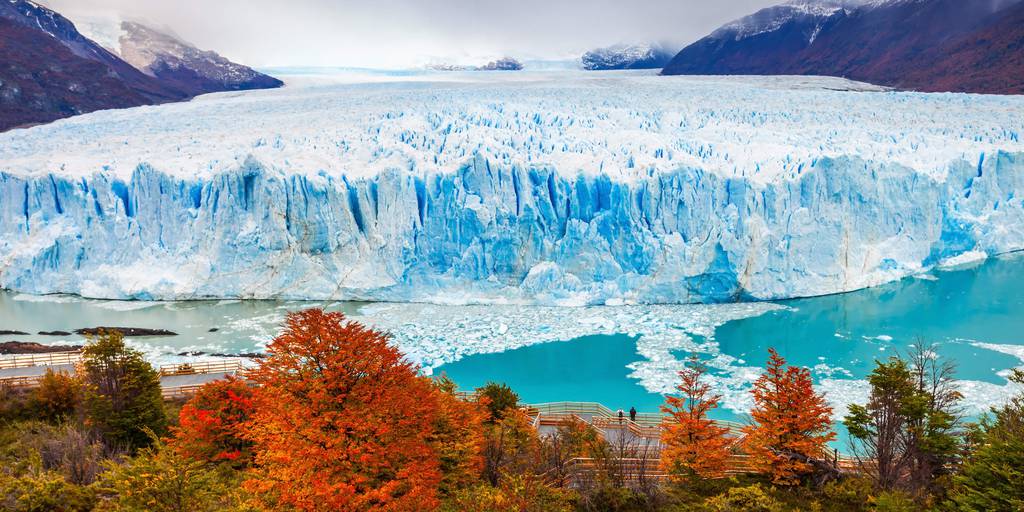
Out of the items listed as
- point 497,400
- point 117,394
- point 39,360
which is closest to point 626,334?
point 497,400

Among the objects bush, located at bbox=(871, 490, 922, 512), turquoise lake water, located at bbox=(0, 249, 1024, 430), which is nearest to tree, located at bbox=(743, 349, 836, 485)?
bush, located at bbox=(871, 490, 922, 512)

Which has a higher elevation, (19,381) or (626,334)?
(19,381)

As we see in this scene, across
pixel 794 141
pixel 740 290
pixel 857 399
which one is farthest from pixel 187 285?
pixel 794 141

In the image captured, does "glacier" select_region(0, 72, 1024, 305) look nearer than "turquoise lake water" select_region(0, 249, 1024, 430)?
No

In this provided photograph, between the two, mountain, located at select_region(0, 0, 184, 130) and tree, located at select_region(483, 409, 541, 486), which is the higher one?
mountain, located at select_region(0, 0, 184, 130)

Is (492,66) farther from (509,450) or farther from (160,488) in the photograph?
(160,488)

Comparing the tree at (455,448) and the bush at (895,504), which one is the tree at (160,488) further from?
the bush at (895,504)

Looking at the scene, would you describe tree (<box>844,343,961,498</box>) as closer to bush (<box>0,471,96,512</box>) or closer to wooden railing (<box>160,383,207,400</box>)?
bush (<box>0,471,96,512</box>)
